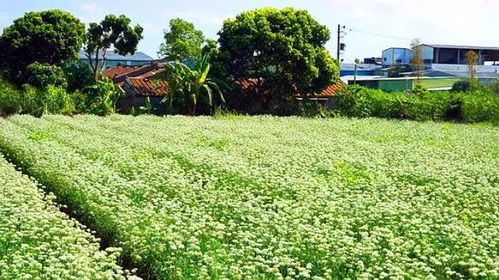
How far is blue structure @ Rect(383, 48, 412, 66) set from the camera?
3083 inches

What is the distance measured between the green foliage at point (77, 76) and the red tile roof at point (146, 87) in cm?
200

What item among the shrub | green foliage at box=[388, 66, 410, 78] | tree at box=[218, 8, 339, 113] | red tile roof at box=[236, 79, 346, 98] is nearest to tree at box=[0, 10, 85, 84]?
tree at box=[218, 8, 339, 113]

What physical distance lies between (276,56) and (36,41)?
11960mm

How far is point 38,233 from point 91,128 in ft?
48.3

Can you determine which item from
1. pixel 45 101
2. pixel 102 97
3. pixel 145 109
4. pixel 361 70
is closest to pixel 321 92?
pixel 145 109

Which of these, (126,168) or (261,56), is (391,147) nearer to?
(126,168)

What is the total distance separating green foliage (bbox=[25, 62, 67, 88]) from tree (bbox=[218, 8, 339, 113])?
809 cm

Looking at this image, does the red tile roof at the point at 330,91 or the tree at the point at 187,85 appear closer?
the tree at the point at 187,85

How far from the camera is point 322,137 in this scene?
810 inches

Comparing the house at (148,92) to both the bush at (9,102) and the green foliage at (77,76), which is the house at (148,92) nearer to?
the green foliage at (77,76)

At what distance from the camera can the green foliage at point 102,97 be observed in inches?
1204

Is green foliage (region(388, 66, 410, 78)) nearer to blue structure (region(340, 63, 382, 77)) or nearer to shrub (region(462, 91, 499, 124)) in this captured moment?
blue structure (region(340, 63, 382, 77))

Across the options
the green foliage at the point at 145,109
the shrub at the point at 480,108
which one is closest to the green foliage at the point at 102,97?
the green foliage at the point at 145,109

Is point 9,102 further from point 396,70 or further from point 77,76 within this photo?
point 396,70
